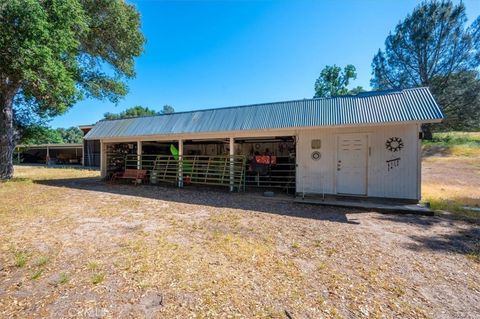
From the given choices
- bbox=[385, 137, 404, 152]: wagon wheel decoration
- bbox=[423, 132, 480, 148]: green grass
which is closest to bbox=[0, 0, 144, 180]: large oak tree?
bbox=[385, 137, 404, 152]: wagon wheel decoration

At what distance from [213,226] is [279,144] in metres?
9.34

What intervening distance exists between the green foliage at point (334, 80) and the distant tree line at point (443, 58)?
952cm

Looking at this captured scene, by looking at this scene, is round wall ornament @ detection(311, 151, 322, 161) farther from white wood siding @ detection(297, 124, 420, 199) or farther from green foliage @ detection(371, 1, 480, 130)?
green foliage @ detection(371, 1, 480, 130)

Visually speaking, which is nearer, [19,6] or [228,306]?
[228,306]

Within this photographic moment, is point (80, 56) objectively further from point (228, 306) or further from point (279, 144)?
point (228, 306)

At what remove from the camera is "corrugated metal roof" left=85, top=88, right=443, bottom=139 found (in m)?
6.93

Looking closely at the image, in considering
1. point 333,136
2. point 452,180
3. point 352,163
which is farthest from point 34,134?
point 452,180

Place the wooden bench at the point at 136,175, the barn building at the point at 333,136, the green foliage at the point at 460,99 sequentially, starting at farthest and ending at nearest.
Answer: the green foliage at the point at 460,99
the wooden bench at the point at 136,175
the barn building at the point at 333,136

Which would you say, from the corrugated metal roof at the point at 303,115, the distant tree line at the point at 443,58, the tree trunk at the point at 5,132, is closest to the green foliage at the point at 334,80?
the distant tree line at the point at 443,58

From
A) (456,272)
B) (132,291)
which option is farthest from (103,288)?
(456,272)

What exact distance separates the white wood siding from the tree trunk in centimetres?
1316

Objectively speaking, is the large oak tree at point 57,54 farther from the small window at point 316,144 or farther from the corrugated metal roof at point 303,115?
the small window at point 316,144

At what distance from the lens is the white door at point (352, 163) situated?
7.68 m

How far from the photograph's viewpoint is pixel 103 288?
105 inches
